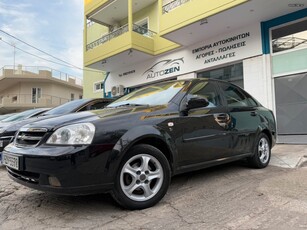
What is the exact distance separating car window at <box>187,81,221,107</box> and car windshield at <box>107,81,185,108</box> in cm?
21

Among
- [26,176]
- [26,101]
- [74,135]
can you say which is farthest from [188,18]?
[26,101]

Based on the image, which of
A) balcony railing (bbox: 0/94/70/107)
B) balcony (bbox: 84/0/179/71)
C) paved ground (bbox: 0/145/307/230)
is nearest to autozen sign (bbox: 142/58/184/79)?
balcony (bbox: 84/0/179/71)

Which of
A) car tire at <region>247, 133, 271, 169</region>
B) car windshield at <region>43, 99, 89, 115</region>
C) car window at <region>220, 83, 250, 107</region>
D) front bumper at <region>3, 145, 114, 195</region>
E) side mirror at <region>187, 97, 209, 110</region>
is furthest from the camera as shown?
car windshield at <region>43, 99, 89, 115</region>

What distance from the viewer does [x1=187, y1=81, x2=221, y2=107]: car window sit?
435cm

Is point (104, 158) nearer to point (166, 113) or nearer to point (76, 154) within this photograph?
point (76, 154)

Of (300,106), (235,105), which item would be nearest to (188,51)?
(300,106)

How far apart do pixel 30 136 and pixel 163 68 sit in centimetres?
1157

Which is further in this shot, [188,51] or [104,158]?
[188,51]

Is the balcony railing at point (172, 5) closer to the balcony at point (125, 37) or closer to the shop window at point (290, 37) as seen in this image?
the balcony at point (125, 37)

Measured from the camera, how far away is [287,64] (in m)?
10.1

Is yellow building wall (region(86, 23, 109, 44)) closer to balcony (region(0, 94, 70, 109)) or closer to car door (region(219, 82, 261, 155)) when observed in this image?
balcony (region(0, 94, 70, 109))

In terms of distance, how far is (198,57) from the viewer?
504 inches

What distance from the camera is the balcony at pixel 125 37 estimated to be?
14203 mm

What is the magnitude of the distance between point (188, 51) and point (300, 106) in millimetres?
5423
